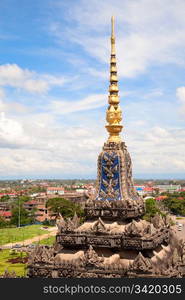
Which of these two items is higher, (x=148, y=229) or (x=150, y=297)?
(x=148, y=229)

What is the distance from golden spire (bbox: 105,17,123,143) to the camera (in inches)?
995

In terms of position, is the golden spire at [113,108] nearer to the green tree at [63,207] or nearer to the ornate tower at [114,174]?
the ornate tower at [114,174]

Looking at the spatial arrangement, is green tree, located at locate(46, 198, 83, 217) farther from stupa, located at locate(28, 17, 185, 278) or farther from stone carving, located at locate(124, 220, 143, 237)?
stone carving, located at locate(124, 220, 143, 237)

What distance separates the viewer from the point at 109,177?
2458cm

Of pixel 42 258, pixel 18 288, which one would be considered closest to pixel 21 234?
pixel 42 258

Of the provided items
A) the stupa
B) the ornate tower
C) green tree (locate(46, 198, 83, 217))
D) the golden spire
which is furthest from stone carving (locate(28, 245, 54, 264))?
green tree (locate(46, 198, 83, 217))

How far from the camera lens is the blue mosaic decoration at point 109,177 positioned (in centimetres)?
2412

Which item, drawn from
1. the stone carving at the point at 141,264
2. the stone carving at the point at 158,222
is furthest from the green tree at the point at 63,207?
the stone carving at the point at 141,264

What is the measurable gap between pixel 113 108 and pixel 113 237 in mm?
8937

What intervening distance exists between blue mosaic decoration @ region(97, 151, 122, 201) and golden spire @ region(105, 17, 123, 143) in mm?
1365

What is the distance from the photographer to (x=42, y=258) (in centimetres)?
2239

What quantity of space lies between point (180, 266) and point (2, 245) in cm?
4614

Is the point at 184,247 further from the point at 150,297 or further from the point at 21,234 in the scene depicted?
the point at 21,234

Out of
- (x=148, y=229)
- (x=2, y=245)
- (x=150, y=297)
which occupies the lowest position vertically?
(x=2, y=245)
